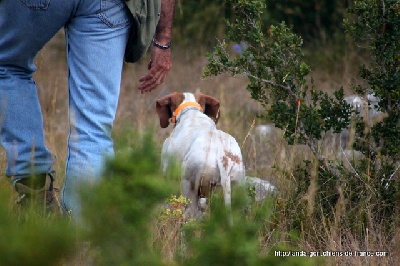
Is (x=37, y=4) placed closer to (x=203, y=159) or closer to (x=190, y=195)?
(x=203, y=159)

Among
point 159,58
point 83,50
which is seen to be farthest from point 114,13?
point 159,58

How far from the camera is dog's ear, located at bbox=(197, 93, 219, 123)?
5.44 meters

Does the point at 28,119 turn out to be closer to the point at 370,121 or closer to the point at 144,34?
the point at 144,34

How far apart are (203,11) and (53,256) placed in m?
8.26

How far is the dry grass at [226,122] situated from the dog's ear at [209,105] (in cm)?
21

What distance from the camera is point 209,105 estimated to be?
216 inches

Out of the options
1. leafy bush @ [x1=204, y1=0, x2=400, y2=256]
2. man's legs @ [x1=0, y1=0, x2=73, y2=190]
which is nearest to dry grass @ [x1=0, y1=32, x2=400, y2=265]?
leafy bush @ [x1=204, y1=0, x2=400, y2=256]

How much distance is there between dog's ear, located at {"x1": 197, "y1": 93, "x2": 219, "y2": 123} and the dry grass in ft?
0.67

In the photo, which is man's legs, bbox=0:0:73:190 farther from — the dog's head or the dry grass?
the dog's head

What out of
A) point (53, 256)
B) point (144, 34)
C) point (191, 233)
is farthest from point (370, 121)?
point (53, 256)

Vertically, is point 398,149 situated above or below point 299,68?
below

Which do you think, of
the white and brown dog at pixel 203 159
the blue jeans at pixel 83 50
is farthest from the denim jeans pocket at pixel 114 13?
the white and brown dog at pixel 203 159

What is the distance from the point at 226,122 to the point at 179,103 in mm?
595

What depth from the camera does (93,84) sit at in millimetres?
3184
